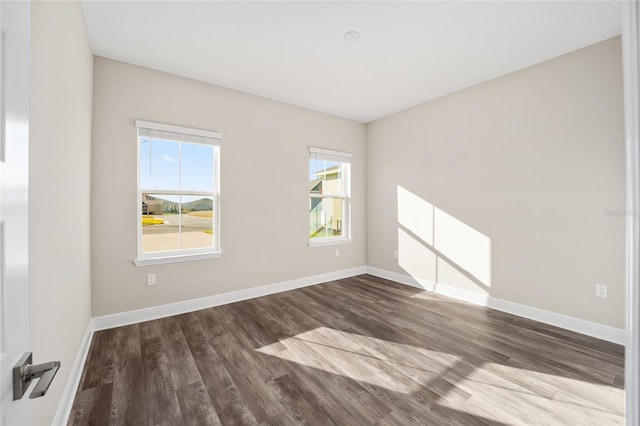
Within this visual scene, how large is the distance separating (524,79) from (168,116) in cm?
412

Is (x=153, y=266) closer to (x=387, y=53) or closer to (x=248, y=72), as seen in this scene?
(x=248, y=72)

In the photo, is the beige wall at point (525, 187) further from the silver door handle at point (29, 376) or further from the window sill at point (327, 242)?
the silver door handle at point (29, 376)

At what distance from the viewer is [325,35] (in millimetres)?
2527

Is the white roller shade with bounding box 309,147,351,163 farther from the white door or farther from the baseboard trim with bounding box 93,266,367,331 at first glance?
the white door

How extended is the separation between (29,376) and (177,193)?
2932mm

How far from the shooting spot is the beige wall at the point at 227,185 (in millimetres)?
2832

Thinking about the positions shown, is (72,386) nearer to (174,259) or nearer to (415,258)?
(174,259)

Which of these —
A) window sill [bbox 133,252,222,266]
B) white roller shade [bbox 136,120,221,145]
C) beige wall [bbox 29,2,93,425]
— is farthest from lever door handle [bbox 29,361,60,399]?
white roller shade [bbox 136,120,221,145]

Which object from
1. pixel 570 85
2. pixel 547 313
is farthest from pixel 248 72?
pixel 547 313

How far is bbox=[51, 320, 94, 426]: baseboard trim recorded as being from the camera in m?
1.56

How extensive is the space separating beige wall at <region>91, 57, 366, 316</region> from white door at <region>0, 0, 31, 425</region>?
2629 millimetres

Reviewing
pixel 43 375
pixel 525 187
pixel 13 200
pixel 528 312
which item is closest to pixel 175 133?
pixel 13 200

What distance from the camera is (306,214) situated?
14.3 ft

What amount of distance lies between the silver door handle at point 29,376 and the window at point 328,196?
3.86 meters
